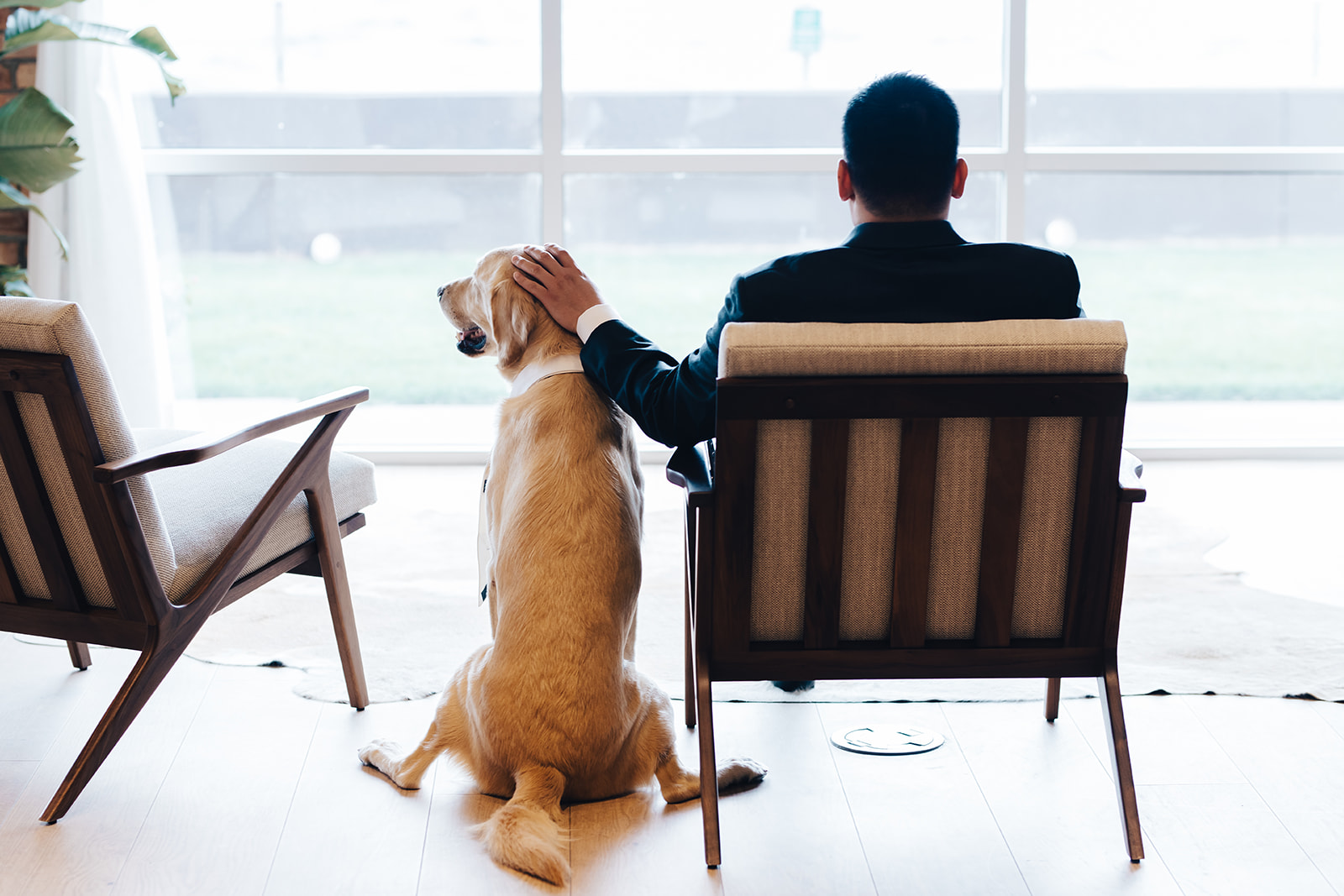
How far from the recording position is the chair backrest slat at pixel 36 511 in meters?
1.77

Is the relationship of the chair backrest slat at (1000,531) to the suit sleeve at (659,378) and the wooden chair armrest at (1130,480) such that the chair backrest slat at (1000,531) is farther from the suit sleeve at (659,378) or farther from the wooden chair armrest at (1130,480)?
the suit sleeve at (659,378)

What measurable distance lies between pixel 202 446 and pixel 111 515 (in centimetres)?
16

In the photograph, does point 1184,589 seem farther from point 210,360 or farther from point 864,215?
point 210,360

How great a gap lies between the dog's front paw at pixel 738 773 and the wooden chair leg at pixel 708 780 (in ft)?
0.67

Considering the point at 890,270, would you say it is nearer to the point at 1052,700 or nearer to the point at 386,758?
the point at 1052,700

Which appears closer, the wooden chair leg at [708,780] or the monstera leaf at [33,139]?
the wooden chair leg at [708,780]

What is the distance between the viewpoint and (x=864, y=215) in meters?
1.77

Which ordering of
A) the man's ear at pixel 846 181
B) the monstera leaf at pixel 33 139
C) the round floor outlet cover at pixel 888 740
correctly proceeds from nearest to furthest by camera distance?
1. the man's ear at pixel 846 181
2. the round floor outlet cover at pixel 888 740
3. the monstera leaf at pixel 33 139

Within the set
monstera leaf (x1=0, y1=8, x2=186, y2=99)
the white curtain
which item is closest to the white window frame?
the white curtain

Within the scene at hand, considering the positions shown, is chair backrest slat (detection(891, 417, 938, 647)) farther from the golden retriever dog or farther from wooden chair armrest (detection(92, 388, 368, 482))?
wooden chair armrest (detection(92, 388, 368, 482))

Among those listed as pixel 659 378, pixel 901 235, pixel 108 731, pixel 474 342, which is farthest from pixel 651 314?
pixel 108 731

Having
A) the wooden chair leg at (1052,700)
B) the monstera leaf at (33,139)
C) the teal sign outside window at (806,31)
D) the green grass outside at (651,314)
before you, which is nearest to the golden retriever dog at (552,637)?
the wooden chair leg at (1052,700)

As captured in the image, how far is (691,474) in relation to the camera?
1771mm

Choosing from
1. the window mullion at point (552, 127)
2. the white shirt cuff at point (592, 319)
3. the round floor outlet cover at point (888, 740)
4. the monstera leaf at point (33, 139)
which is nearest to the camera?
the white shirt cuff at point (592, 319)
